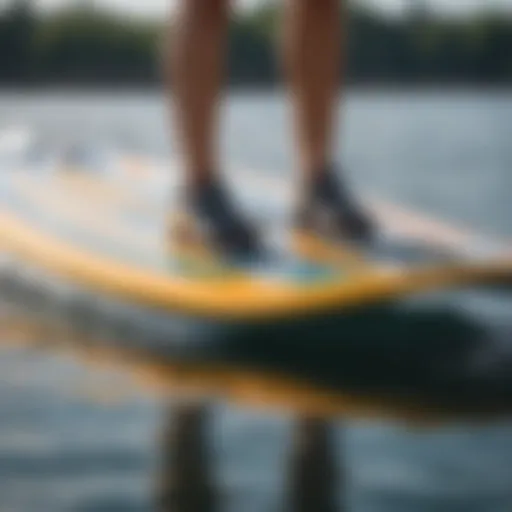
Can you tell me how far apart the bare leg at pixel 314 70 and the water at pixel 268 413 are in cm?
2

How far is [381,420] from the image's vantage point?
4.53ft

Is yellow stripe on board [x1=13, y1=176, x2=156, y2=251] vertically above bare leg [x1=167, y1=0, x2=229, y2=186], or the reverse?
bare leg [x1=167, y1=0, x2=229, y2=186]

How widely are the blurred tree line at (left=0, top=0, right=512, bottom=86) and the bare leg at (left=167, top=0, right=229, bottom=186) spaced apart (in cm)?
2

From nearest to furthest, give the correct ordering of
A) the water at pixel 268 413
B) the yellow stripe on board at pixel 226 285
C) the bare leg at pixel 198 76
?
the water at pixel 268 413, the yellow stripe on board at pixel 226 285, the bare leg at pixel 198 76

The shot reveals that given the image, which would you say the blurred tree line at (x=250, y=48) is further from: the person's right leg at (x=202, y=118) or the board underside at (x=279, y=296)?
the board underside at (x=279, y=296)

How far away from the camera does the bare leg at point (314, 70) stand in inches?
60.7

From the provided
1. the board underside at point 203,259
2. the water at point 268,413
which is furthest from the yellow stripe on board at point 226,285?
the water at point 268,413

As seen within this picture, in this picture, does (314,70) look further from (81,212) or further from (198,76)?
(81,212)

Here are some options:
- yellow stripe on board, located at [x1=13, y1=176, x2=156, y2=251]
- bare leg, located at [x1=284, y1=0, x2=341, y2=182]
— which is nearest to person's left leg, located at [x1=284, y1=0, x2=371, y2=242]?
bare leg, located at [x1=284, y1=0, x2=341, y2=182]

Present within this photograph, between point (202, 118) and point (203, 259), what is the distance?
0.13 meters

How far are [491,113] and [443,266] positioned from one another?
0.57 feet

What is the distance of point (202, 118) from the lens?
1.58 meters

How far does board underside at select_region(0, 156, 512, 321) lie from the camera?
1.48 meters

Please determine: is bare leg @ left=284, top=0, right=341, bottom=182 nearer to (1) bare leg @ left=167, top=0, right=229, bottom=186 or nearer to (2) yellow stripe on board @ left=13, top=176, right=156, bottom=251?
(1) bare leg @ left=167, top=0, right=229, bottom=186
